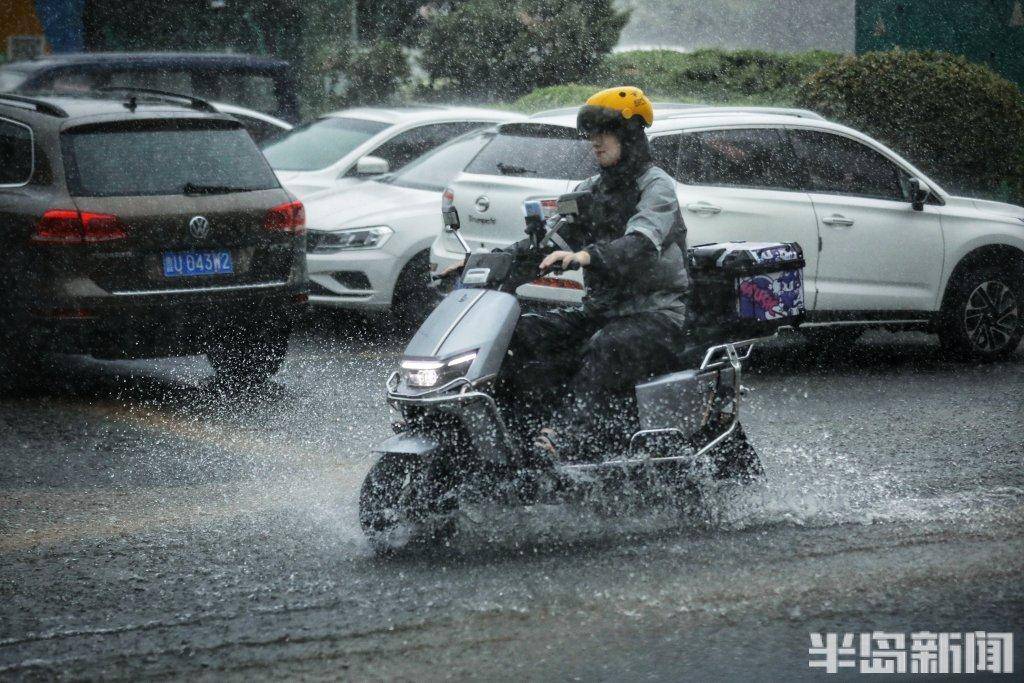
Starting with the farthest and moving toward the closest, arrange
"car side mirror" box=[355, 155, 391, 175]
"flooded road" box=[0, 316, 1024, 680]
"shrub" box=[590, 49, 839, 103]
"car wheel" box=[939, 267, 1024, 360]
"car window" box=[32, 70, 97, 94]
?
"shrub" box=[590, 49, 839, 103] < "car window" box=[32, 70, 97, 94] < "car side mirror" box=[355, 155, 391, 175] < "car wheel" box=[939, 267, 1024, 360] < "flooded road" box=[0, 316, 1024, 680]

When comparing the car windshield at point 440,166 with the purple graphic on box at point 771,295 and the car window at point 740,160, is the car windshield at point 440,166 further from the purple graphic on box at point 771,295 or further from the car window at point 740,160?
the purple graphic on box at point 771,295

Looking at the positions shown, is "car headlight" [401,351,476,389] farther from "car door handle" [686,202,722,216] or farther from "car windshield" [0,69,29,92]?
"car windshield" [0,69,29,92]

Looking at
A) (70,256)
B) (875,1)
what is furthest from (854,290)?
(875,1)

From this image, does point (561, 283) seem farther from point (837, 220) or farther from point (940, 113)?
A: point (940, 113)

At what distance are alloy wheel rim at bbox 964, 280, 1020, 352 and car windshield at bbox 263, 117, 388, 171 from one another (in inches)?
211

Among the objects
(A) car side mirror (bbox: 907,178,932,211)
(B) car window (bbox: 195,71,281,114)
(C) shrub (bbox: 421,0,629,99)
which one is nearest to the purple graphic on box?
(A) car side mirror (bbox: 907,178,932,211)

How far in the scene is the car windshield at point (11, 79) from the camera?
14.6 meters

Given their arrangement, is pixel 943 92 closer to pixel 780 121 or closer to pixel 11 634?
pixel 780 121

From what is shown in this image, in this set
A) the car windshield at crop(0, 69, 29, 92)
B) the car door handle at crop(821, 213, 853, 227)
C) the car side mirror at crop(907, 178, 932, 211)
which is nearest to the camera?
the car door handle at crop(821, 213, 853, 227)

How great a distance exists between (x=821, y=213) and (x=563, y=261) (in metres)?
4.30

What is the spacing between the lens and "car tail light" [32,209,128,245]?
7773 mm

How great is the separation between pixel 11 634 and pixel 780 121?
629 centimetres

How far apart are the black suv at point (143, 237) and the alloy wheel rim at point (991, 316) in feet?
14.8

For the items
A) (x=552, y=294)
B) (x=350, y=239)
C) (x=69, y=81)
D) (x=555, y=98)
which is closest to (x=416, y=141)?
(x=350, y=239)
